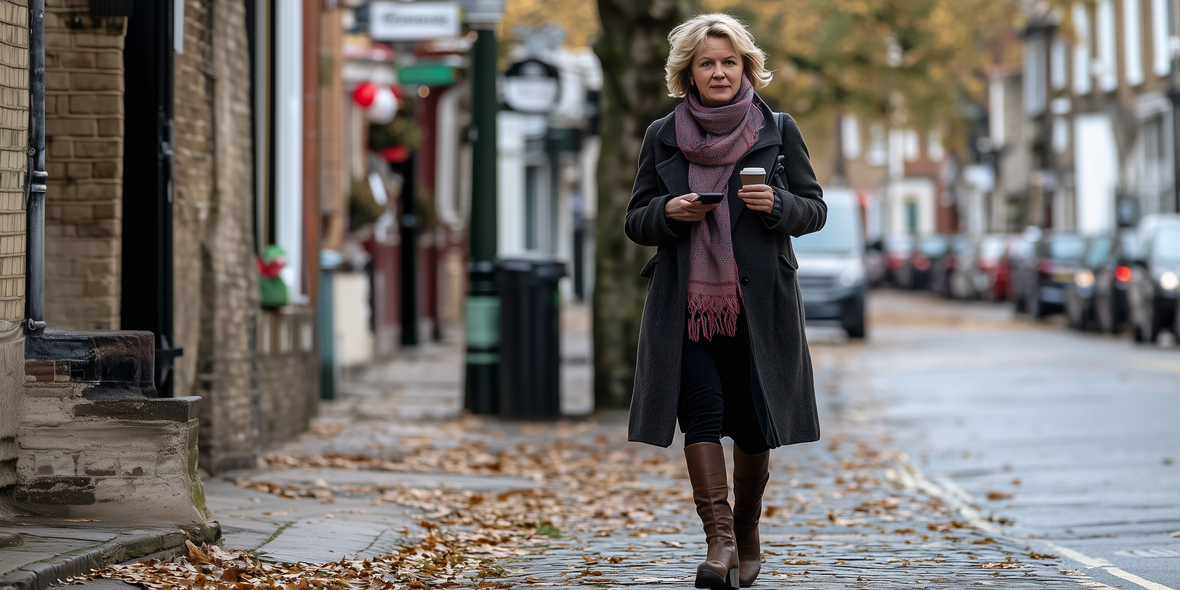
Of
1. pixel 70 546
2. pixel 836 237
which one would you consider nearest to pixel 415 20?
pixel 70 546

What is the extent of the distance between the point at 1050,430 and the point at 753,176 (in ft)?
24.0

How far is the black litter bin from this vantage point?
1306 centimetres

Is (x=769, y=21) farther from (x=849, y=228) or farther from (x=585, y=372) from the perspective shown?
(x=585, y=372)

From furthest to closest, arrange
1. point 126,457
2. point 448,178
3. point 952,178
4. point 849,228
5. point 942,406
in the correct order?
point 952,178, point 448,178, point 849,228, point 942,406, point 126,457

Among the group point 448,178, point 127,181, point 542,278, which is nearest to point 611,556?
point 127,181

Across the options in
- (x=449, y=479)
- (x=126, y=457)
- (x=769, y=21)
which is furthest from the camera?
(x=769, y=21)

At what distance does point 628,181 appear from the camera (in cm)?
1326

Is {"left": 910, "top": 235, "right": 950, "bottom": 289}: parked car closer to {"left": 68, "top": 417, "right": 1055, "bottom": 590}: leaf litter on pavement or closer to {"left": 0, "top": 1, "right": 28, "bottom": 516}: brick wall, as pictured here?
{"left": 68, "top": 417, "right": 1055, "bottom": 590}: leaf litter on pavement

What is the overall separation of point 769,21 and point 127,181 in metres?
24.2

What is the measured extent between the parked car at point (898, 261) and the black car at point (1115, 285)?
27.0 m

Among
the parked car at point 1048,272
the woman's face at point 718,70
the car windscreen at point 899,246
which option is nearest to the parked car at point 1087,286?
the parked car at point 1048,272

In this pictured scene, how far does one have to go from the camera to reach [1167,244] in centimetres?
2188

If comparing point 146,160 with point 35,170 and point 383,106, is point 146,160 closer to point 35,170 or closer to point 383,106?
point 35,170

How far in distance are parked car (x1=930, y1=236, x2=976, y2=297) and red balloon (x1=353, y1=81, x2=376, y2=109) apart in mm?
25627
